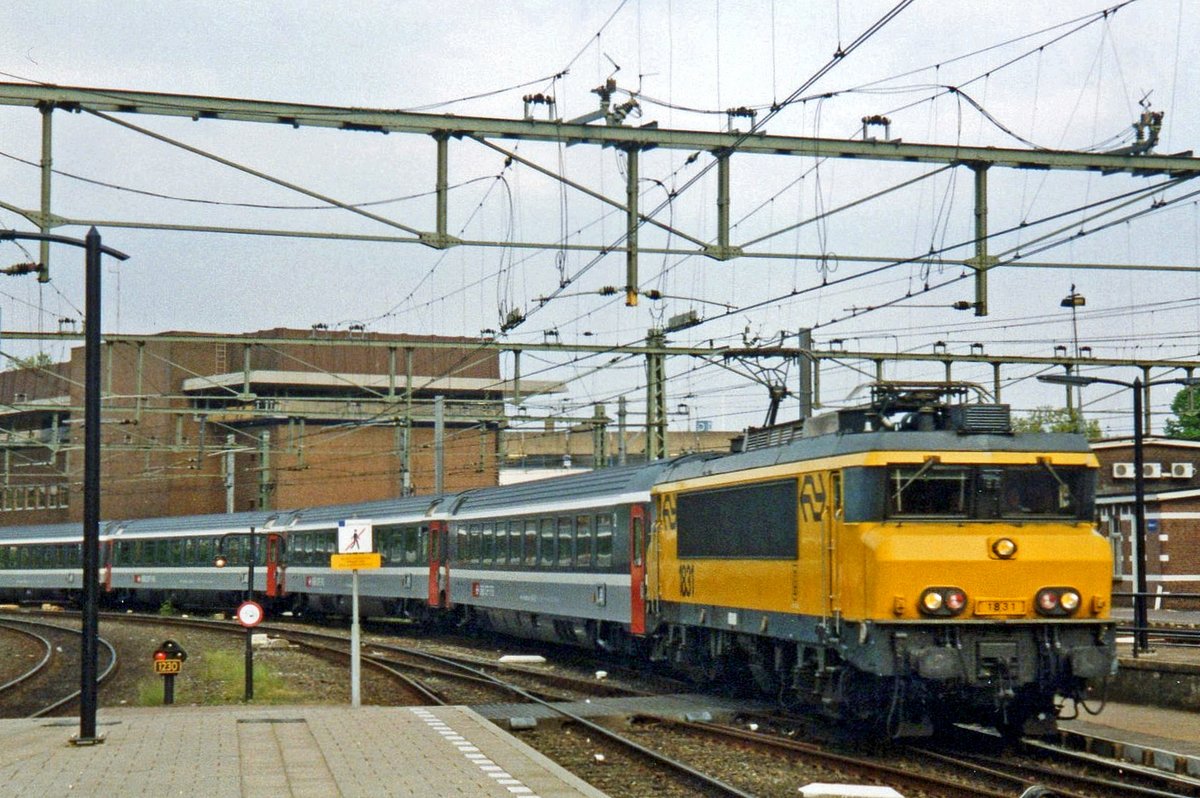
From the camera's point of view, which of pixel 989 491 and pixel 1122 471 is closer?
pixel 989 491

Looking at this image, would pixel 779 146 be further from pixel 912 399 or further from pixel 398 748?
pixel 398 748

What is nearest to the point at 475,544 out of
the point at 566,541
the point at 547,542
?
the point at 547,542

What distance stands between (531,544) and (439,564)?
6.62m

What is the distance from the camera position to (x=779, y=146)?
61.5 feet

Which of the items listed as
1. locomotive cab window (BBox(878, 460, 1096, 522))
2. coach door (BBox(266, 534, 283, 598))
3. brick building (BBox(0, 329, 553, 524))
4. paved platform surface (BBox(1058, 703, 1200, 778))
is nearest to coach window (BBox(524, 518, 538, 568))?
paved platform surface (BBox(1058, 703, 1200, 778))

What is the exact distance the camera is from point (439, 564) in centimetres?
3672

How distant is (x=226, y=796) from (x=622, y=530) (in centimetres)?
1316

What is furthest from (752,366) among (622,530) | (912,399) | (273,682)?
(273,682)

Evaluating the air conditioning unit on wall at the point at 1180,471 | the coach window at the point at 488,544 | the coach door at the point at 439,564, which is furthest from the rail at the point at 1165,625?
the coach door at the point at 439,564

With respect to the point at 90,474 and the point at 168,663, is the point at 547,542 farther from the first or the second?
the point at 90,474

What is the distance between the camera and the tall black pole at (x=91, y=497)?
1553cm

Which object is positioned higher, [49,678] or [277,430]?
[277,430]

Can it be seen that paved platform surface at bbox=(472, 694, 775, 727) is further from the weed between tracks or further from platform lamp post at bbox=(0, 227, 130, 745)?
platform lamp post at bbox=(0, 227, 130, 745)

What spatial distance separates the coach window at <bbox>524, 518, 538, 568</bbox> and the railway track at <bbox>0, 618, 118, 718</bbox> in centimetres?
814
